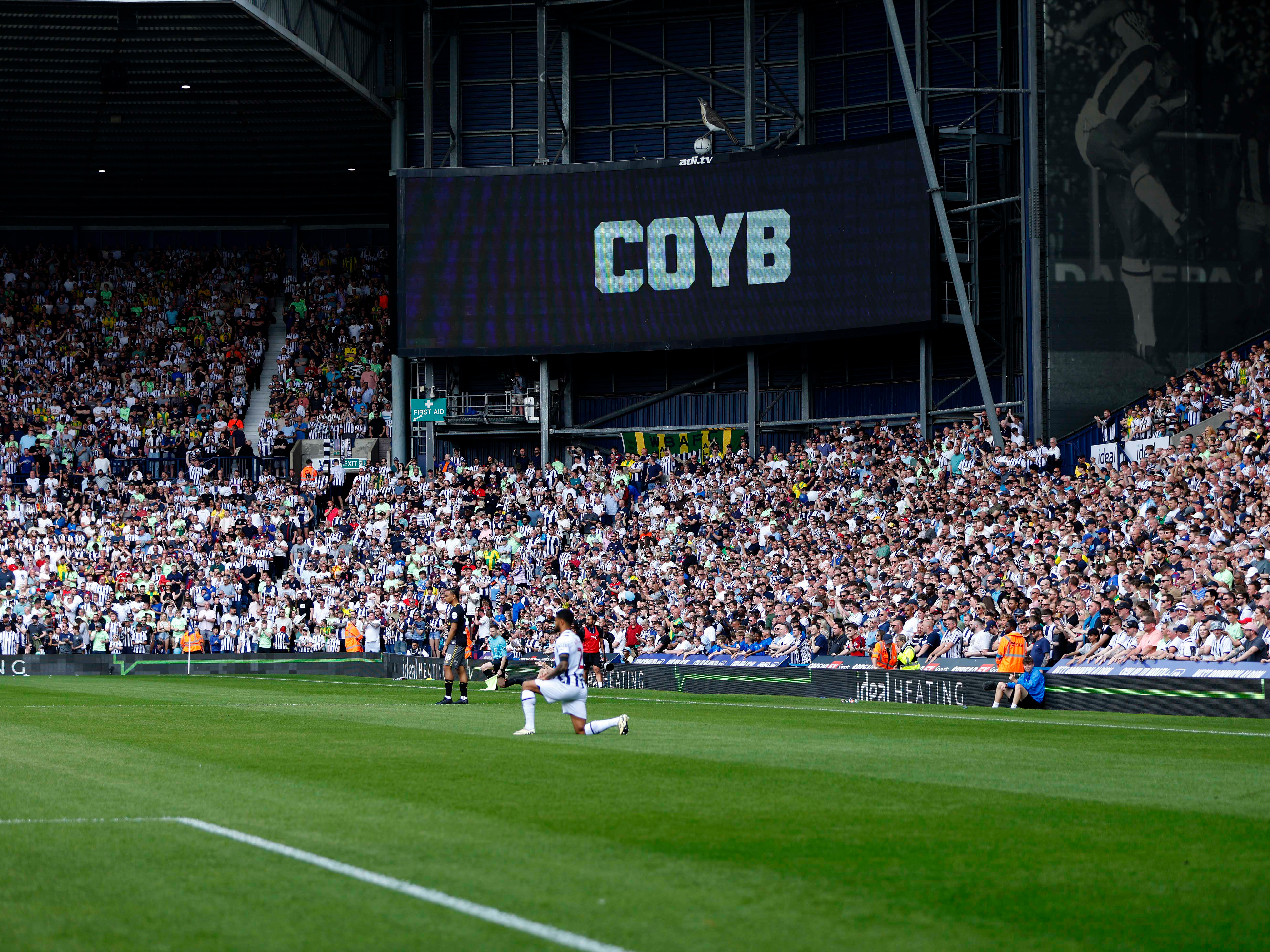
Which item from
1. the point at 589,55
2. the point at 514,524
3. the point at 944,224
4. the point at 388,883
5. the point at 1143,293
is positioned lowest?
the point at 388,883

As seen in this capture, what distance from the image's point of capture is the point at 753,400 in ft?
174

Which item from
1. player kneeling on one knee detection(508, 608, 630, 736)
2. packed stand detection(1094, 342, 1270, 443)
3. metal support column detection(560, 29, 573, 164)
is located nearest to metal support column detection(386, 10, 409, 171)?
metal support column detection(560, 29, 573, 164)

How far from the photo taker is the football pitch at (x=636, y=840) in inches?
321

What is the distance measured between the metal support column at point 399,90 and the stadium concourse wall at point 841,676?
17856 mm

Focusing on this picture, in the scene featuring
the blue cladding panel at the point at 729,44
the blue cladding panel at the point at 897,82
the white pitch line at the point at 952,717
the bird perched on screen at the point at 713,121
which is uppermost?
the blue cladding panel at the point at 729,44

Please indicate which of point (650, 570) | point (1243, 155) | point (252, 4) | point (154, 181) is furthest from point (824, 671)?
point (154, 181)

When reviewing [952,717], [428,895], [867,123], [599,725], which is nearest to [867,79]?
[867,123]

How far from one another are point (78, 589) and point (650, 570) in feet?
58.2

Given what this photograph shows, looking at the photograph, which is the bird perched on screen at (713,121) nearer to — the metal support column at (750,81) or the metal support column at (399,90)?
the metal support column at (750,81)

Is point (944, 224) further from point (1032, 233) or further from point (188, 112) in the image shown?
point (188, 112)

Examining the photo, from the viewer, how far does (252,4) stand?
46656 mm

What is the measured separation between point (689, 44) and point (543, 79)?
16.5ft

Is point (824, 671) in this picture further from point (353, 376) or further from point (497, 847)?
point (353, 376)

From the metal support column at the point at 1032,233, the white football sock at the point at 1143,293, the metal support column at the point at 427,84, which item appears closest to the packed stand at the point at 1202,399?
the white football sock at the point at 1143,293
